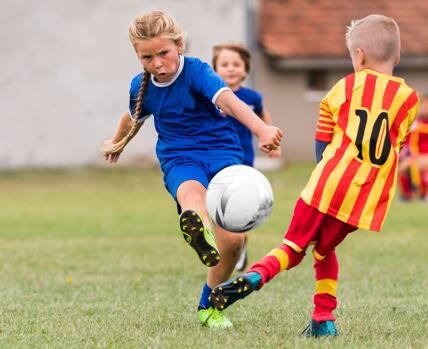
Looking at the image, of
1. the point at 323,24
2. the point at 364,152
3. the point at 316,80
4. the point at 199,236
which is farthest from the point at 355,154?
the point at 316,80

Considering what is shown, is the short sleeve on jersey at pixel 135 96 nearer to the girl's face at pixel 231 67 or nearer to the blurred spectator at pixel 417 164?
the girl's face at pixel 231 67

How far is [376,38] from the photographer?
627 cm

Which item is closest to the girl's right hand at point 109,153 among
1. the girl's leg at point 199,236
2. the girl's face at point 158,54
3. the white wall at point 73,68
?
the girl's face at point 158,54

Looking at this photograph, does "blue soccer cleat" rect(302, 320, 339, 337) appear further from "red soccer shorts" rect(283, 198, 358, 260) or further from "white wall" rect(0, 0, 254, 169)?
"white wall" rect(0, 0, 254, 169)

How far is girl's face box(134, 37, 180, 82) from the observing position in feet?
22.4

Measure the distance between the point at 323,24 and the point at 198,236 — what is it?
25.5 meters

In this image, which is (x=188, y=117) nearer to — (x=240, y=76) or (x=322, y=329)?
(x=322, y=329)

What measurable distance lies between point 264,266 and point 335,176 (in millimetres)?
585

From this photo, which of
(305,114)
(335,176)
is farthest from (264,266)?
(305,114)

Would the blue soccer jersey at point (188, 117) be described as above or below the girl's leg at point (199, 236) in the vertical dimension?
above

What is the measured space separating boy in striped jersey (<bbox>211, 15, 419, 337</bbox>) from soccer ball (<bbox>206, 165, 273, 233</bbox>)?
0.22m

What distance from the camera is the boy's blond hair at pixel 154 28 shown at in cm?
679

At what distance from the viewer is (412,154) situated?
66.0 ft

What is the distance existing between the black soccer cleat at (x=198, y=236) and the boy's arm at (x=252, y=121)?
510 mm
